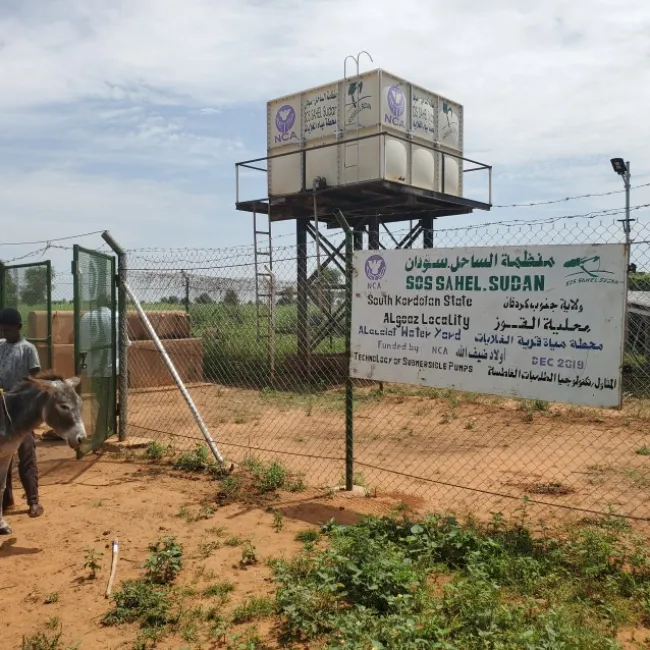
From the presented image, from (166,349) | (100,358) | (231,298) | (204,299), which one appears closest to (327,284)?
(231,298)

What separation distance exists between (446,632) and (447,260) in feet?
9.66

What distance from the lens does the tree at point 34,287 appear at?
8.53m

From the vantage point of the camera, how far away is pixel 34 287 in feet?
29.2

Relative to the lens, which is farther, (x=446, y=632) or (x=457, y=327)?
(x=457, y=327)

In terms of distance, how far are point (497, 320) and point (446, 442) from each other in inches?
167

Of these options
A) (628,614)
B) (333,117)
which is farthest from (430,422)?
(333,117)

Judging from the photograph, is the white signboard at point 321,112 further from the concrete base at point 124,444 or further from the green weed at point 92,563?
the green weed at point 92,563

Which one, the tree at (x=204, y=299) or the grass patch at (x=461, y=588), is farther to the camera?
the tree at (x=204, y=299)

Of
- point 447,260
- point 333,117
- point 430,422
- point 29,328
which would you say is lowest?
point 430,422

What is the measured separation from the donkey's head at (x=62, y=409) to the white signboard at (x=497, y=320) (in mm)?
2465

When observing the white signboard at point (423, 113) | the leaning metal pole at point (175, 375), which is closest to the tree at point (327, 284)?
the white signboard at point (423, 113)

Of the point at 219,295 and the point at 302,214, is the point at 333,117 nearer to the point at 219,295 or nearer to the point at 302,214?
the point at 302,214

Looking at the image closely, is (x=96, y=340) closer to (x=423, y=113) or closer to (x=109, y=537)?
(x=109, y=537)

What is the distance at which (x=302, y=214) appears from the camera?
16.2 meters
